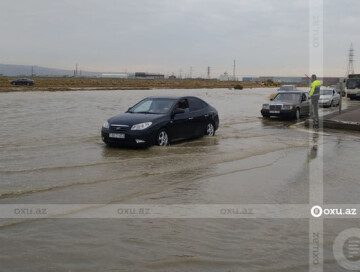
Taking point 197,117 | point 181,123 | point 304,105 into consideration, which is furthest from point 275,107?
point 181,123

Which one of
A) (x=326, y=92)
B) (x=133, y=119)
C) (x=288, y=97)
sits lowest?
(x=133, y=119)

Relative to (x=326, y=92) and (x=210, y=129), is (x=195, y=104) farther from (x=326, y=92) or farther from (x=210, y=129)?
(x=326, y=92)

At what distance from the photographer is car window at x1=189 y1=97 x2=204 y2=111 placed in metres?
13.5

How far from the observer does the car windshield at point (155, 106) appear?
40.9 ft

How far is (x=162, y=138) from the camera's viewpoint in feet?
39.0

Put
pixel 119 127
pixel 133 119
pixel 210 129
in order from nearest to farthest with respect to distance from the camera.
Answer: pixel 119 127 → pixel 133 119 → pixel 210 129

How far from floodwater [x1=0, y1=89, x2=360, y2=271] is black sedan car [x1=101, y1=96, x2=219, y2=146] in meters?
0.32

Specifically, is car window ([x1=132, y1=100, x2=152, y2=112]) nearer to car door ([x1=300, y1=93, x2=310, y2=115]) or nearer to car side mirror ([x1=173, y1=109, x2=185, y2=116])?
car side mirror ([x1=173, y1=109, x2=185, y2=116])

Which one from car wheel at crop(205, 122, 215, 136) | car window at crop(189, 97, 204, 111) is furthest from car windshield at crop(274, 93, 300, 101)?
car window at crop(189, 97, 204, 111)

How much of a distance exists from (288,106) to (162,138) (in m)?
10.8

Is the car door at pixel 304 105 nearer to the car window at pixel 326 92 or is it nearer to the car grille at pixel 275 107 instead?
the car grille at pixel 275 107

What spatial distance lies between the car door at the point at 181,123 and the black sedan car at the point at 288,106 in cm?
906

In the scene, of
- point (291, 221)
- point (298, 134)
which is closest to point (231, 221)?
point (291, 221)

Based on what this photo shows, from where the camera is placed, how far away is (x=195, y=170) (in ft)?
29.9
